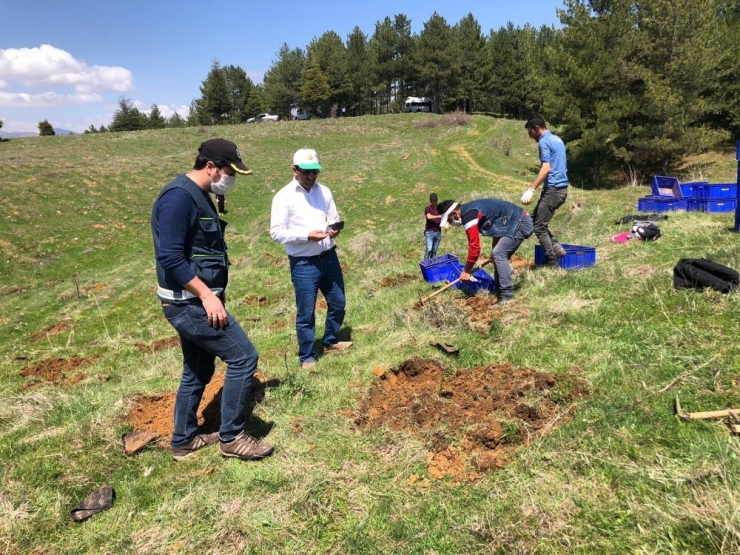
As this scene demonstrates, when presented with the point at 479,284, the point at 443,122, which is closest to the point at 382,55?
the point at 443,122

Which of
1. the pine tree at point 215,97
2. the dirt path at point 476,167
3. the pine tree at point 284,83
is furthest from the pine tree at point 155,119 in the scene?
the dirt path at point 476,167

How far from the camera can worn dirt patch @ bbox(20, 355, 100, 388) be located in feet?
23.3

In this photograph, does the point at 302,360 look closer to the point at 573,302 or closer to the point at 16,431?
the point at 16,431

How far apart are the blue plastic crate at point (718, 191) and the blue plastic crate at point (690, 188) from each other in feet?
0.56

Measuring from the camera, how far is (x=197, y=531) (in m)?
2.72

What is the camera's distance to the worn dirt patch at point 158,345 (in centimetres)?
810

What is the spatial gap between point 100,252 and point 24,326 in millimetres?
6367

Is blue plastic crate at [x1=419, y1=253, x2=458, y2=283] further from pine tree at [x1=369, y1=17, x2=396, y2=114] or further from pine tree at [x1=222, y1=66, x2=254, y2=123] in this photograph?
pine tree at [x1=222, y1=66, x2=254, y2=123]

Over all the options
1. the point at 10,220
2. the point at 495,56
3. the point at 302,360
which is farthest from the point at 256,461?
the point at 495,56

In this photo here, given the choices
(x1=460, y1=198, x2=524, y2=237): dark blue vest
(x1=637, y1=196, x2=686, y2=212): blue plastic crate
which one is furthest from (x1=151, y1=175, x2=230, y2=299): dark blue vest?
(x1=637, y1=196, x2=686, y2=212): blue plastic crate

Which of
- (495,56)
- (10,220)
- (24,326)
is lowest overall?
(24,326)

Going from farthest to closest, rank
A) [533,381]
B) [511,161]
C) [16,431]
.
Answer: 1. [511,161]
2. [16,431]
3. [533,381]

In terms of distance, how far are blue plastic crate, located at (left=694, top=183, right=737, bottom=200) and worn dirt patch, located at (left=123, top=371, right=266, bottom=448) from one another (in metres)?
9.32

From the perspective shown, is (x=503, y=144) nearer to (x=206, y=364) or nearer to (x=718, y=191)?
(x=718, y=191)
